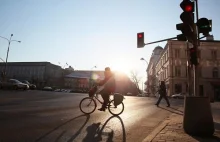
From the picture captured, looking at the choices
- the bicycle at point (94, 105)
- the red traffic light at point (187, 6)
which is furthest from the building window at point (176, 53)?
the red traffic light at point (187, 6)

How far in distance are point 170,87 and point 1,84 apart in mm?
36671

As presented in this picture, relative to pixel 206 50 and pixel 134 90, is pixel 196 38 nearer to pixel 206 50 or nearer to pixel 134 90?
pixel 206 50

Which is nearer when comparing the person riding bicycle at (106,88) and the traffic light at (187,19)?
the traffic light at (187,19)

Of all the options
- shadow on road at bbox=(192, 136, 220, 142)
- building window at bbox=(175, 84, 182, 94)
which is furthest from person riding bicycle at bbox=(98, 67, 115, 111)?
building window at bbox=(175, 84, 182, 94)

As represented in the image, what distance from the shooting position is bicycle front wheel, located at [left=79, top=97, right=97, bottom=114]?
9688 mm

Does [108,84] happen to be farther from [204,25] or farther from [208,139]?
[208,139]

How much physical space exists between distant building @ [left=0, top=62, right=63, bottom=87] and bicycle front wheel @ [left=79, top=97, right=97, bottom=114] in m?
99.4

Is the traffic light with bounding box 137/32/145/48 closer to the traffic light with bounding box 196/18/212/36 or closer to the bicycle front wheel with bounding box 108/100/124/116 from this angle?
the bicycle front wheel with bounding box 108/100/124/116

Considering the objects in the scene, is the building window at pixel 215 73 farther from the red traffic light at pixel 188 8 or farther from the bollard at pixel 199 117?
the bollard at pixel 199 117

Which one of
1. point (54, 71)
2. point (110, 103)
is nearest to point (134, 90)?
point (54, 71)

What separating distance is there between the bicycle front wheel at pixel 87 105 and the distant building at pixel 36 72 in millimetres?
99421

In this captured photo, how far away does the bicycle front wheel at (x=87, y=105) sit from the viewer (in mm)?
9688

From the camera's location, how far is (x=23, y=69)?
116125 mm

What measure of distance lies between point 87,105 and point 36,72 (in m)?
108
